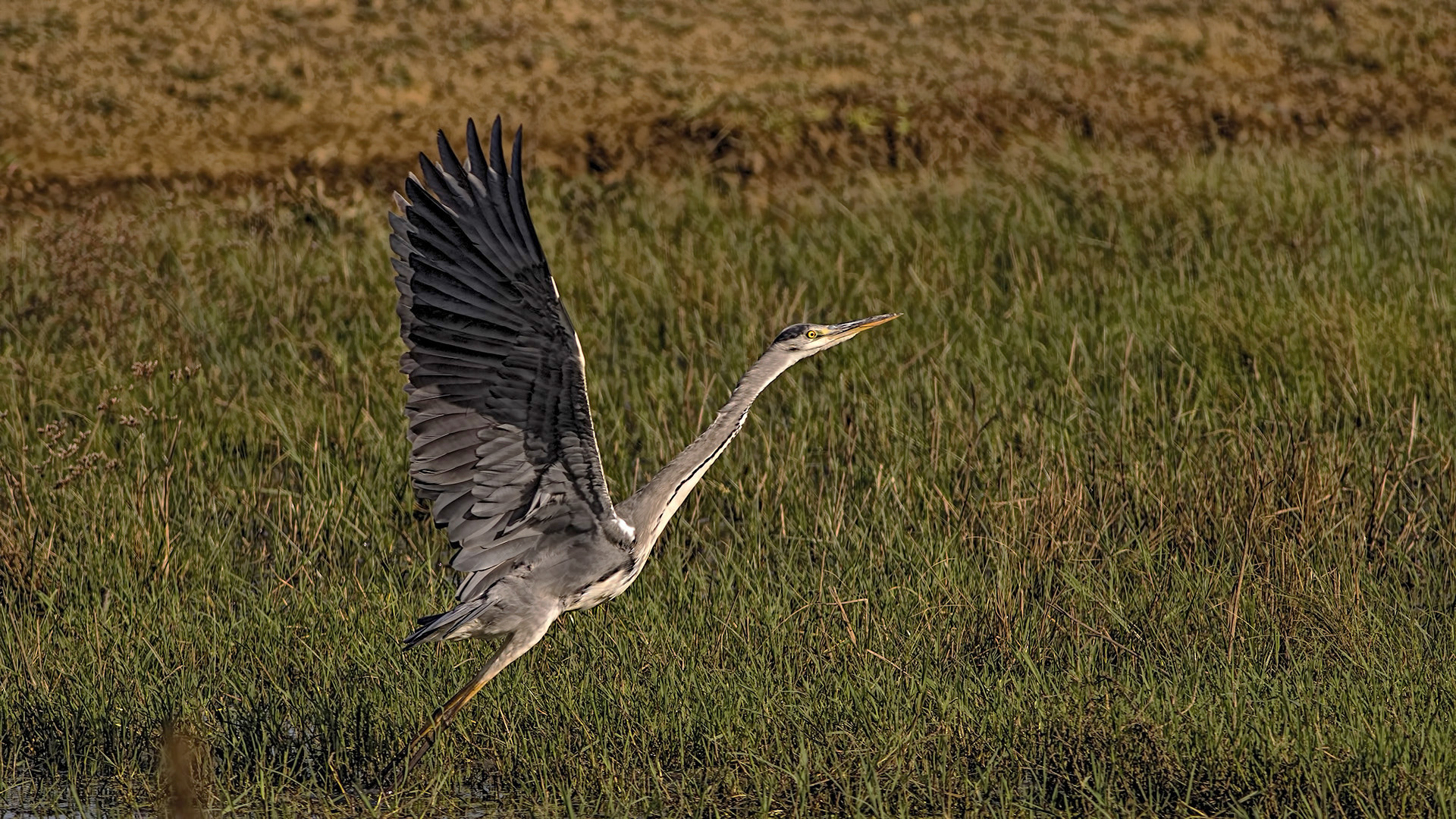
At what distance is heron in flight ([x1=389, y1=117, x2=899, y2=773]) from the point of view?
4.09 meters

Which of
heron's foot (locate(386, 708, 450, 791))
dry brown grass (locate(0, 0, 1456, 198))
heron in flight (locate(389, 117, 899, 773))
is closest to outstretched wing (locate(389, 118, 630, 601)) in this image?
heron in flight (locate(389, 117, 899, 773))

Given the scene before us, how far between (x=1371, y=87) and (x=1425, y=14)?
143 cm

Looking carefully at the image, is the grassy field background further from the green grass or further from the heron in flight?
the heron in flight

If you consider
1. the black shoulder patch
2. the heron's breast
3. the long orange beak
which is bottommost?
the heron's breast

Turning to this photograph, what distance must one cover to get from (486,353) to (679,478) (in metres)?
0.60

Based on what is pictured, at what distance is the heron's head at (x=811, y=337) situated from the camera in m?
4.58

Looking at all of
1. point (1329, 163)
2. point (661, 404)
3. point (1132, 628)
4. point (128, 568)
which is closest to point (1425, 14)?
point (1329, 163)

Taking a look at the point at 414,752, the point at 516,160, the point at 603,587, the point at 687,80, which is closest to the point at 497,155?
the point at 516,160

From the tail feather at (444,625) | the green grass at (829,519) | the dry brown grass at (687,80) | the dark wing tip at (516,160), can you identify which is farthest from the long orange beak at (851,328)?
the dry brown grass at (687,80)

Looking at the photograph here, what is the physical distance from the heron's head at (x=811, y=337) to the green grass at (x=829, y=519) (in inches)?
29.3

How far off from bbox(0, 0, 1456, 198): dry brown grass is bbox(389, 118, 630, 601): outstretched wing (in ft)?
20.2

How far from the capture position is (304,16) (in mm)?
12234

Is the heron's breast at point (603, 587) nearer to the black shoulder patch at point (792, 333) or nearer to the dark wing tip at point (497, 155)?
the black shoulder patch at point (792, 333)

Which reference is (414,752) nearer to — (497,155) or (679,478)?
(679,478)
